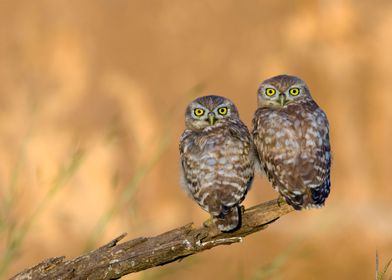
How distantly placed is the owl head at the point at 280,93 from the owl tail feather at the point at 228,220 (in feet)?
2.87

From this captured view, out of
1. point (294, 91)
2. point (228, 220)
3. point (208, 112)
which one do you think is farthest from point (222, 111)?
point (228, 220)

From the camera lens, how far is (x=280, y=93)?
557cm

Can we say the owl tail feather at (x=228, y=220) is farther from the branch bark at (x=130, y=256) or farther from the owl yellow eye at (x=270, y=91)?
the owl yellow eye at (x=270, y=91)

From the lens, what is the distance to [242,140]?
515 cm

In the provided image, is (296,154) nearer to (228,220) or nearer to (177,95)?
(228,220)

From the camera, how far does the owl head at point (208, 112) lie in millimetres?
5430

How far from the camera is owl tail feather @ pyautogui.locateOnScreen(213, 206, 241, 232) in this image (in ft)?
15.9

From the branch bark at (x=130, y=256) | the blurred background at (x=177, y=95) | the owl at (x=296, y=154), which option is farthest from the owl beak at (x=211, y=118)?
the blurred background at (x=177, y=95)

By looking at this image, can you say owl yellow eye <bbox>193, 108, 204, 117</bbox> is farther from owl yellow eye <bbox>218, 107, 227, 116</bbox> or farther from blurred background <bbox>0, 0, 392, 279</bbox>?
blurred background <bbox>0, 0, 392, 279</bbox>

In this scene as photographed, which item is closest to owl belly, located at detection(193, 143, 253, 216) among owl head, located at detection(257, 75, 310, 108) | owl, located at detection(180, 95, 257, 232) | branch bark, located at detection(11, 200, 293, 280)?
owl, located at detection(180, 95, 257, 232)

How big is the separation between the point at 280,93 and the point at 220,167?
77 cm

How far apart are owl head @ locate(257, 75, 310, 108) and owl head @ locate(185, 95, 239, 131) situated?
18cm

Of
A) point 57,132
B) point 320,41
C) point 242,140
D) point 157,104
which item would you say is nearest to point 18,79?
point 57,132

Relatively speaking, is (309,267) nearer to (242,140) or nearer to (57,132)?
(57,132)
